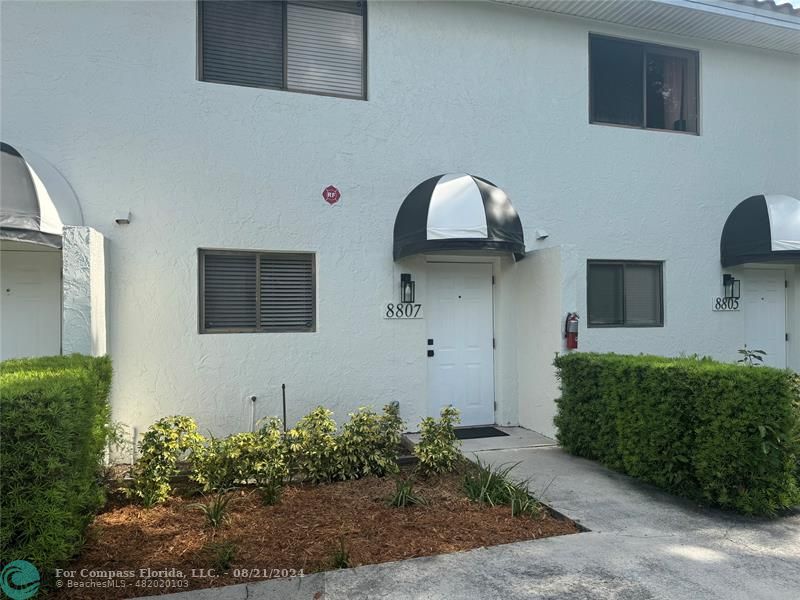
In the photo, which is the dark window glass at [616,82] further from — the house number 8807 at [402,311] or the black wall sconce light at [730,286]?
the house number 8807 at [402,311]

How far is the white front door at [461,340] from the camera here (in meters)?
7.51

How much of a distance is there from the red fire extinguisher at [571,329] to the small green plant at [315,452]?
331 cm

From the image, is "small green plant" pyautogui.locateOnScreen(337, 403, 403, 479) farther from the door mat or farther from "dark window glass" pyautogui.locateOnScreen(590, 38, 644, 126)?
"dark window glass" pyautogui.locateOnScreen(590, 38, 644, 126)

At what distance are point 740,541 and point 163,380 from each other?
6025 mm

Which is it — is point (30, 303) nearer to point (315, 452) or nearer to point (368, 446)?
point (315, 452)

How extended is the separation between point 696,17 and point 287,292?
24.6 feet

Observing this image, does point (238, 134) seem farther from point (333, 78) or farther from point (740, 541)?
point (740, 541)

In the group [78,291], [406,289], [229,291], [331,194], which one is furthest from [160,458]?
[331,194]

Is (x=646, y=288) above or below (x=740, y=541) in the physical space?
above

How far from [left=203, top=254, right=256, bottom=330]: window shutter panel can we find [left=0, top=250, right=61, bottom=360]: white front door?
1.64 metres

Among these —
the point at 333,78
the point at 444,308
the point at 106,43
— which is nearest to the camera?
the point at 106,43

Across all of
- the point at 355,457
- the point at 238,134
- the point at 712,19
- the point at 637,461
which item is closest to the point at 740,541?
the point at 637,461

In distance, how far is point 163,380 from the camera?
6.19m
